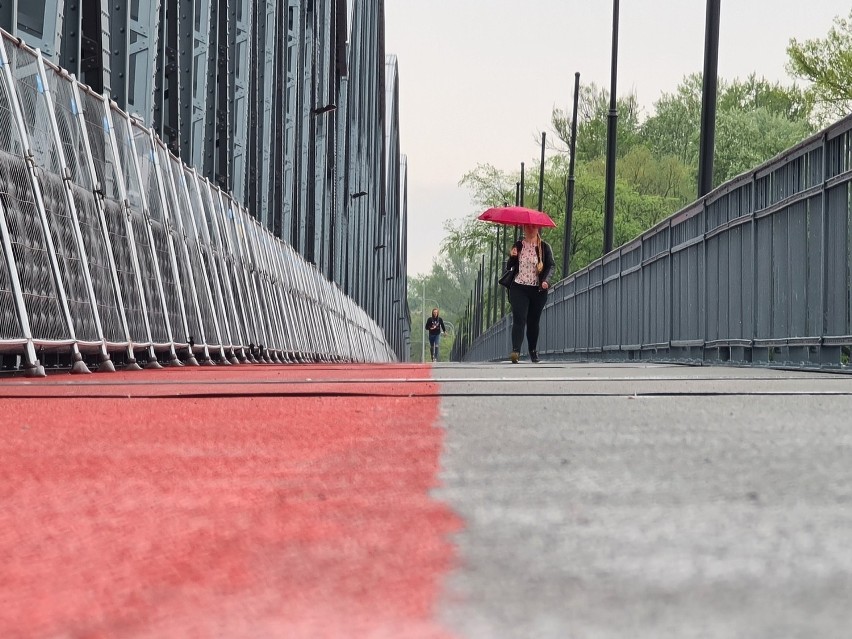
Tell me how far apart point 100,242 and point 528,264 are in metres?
6.64

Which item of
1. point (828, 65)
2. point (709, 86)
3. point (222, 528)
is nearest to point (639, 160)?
point (828, 65)

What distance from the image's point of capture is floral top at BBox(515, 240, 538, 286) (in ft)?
55.6

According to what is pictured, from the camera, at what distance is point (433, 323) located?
46.0 meters

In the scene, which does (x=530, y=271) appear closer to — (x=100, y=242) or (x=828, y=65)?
(x=100, y=242)

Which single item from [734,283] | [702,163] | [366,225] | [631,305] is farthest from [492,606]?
[366,225]

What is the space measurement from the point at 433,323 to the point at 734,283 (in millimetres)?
30917

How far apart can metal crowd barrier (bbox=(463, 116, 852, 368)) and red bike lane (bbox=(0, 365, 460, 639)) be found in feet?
25.2

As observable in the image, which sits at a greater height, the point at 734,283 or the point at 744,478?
the point at 734,283

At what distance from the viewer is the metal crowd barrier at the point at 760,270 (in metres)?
11.8

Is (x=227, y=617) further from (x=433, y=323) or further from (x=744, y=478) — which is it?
(x=433, y=323)

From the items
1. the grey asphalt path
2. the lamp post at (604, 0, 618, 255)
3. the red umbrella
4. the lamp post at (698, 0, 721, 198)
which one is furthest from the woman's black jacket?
the lamp post at (604, 0, 618, 255)

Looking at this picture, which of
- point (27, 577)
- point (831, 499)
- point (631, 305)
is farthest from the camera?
point (631, 305)

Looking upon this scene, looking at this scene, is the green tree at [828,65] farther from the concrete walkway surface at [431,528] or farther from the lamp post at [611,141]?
the concrete walkway surface at [431,528]

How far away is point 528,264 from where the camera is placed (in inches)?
669
